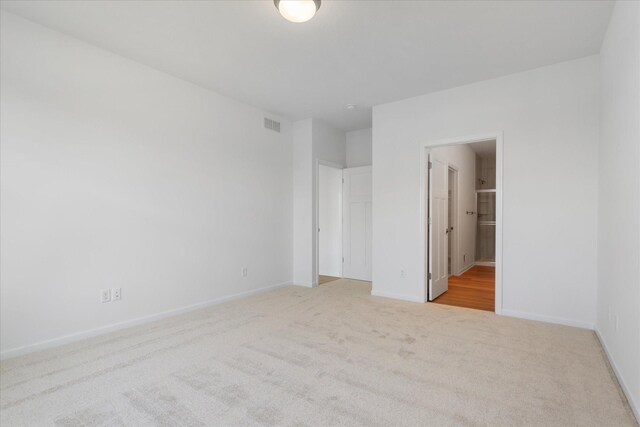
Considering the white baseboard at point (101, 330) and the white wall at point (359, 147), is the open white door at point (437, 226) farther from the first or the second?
the white baseboard at point (101, 330)

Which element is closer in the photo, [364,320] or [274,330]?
[274,330]

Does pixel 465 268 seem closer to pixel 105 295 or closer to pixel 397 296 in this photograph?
pixel 397 296

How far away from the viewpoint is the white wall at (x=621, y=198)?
1.89 m

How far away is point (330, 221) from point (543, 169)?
11.8 ft

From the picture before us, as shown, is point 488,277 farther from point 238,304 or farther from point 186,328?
point 186,328

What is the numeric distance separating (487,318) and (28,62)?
5012 mm

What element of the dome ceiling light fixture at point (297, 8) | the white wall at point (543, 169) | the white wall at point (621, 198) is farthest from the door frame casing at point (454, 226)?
the dome ceiling light fixture at point (297, 8)

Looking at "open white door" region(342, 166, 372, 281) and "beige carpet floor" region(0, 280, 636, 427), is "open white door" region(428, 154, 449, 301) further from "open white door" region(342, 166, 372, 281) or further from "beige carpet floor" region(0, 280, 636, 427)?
"open white door" region(342, 166, 372, 281)

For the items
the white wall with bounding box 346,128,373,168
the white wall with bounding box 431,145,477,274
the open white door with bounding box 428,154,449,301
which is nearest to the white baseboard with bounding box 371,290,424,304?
the open white door with bounding box 428,154,449,301

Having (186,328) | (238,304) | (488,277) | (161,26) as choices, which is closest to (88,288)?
(186,328)

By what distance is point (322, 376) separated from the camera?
89.8 inches

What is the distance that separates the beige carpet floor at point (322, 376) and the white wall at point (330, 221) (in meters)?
2.62

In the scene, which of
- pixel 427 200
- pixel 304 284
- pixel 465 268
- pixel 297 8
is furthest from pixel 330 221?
pixel 297 8

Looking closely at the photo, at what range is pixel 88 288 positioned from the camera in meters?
3.02
